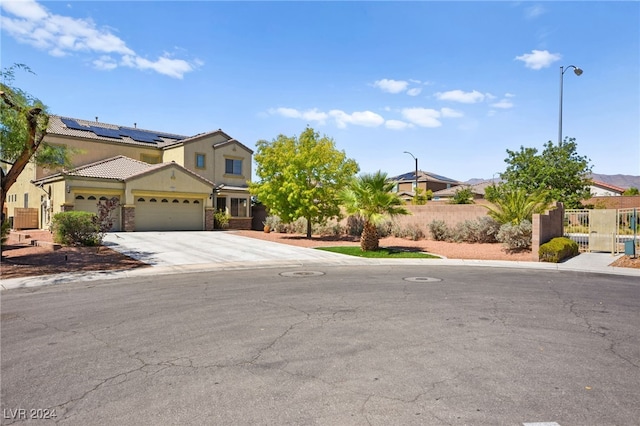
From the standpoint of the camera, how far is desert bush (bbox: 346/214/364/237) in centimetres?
2830

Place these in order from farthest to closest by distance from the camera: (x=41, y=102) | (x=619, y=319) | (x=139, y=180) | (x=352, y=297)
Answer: (x=139, y=180) → (x=41, y=102) → (x=352, y=297) → (x=619, y=319)

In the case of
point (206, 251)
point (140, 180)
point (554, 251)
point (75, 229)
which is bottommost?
point (206, 251)

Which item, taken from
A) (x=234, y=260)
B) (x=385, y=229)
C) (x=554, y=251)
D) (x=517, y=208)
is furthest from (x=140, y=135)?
(x=554, y=251)

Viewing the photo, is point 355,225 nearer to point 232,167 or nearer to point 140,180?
point 232,167

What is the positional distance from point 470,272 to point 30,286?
13502 millimetres

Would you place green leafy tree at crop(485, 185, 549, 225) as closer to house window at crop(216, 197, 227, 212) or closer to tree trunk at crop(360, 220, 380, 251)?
→ tree trunk at crop(360, 220, 380, 251)

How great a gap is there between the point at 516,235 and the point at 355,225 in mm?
11281

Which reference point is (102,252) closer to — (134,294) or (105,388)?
(134,294)

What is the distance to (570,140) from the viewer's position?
3078cm

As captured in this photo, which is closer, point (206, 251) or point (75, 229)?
point (75, 229)

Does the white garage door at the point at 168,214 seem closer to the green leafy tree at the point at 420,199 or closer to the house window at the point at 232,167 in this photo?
the house window at the point at 232,167

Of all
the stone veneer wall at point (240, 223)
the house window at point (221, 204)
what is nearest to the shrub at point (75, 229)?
the stone veneer wall at point (240, 223)

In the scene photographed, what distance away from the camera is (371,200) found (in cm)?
2014

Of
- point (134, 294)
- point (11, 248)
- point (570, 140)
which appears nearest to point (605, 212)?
point (570, 140)
